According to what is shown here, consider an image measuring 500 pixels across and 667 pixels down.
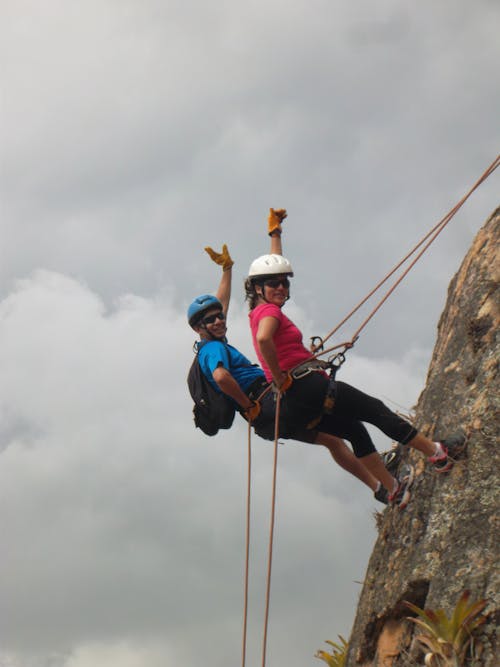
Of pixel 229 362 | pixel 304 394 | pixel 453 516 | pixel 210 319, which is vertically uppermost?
pixel 210 319

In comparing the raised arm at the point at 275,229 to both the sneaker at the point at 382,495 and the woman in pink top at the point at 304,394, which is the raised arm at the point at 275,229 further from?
the sneaker at the point at 382,495

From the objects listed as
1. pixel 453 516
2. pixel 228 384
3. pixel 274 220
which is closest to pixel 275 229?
pixel 274 220

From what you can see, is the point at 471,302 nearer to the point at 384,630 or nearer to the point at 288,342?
the point at 288,342

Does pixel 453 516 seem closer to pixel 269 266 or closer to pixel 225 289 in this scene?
pixel 269 266

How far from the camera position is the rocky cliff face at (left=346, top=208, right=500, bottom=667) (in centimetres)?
913

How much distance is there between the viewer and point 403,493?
10586 millimetres

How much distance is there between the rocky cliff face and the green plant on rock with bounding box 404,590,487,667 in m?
0.14

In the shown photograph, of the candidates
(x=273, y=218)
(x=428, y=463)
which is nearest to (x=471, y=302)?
A: (x=428, y=463)

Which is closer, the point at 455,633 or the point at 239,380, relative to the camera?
the point at 455,633

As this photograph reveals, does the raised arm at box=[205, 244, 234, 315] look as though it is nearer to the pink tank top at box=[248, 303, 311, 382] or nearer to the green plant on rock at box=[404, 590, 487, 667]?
the pink tank top at box=[248, 303, 311, 382]

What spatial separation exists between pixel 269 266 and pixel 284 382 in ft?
4.96

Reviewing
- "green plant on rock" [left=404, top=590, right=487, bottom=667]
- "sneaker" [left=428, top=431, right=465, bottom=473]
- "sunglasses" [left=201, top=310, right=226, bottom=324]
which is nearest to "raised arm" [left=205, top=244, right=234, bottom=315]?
"sunglasses" [left=201, top=310, right=226, bottom=324]

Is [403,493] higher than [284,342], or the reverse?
[284,342]

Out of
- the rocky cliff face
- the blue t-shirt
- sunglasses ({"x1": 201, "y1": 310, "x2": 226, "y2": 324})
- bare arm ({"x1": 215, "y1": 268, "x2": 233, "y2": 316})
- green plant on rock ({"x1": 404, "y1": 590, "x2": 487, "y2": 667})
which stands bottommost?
green plant on rock ({"x1": 404, "y1": 590, "x2": 487, "y2": 667})
